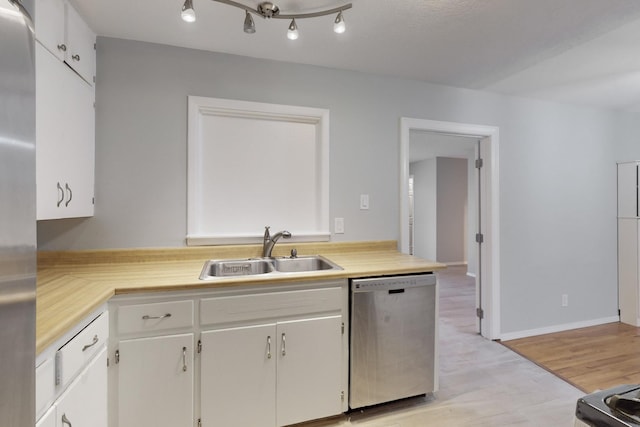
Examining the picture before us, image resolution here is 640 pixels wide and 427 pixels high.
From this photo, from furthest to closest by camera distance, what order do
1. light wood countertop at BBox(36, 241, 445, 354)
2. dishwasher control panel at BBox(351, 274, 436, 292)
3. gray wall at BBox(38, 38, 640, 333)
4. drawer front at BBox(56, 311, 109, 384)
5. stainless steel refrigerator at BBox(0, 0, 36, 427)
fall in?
gray wall at BBox(38, 38, 640, 333) → dishwasher control panel at BBox(351, 274, 436, 292) → light wood countertop at BBox(36, 241, 445, 354) → drawer front at BBox(56, 311, 109, 384) → stainless steel refrigerator at BBox(0, 0, 36, 427)

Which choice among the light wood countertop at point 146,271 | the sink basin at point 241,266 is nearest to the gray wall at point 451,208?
the light wood countertop at point 146,271

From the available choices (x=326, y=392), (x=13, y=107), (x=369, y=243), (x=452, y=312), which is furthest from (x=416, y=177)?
(x=13, y=107)

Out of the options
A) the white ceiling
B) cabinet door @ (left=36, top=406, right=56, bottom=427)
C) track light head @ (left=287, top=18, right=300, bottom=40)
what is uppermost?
the white ceiling

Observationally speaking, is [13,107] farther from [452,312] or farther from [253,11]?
[452,312]

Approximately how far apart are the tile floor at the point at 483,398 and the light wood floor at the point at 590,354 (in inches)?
6.2

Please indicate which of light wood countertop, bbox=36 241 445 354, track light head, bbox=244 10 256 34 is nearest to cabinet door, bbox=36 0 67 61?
track light head, bbox=244 10 256 34

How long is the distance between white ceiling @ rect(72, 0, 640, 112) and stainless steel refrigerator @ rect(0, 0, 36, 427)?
1.37 metres

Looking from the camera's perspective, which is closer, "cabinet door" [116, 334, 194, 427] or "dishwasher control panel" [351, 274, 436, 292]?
"cabinet door" [116, 334, 194, 427]

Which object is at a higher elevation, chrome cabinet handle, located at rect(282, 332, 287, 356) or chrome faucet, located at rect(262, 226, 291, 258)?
chrome faucet, located at rect(262, 226, 291, 258)

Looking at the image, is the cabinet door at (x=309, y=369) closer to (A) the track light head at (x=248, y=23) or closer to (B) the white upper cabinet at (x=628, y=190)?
(A) the track light head at (x=248, y=23)

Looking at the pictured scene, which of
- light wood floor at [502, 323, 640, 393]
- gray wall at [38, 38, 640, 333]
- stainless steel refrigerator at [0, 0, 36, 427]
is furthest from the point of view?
light wood floor at [502, 323, 640, 393]

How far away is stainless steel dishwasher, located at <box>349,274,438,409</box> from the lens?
6.07 feet

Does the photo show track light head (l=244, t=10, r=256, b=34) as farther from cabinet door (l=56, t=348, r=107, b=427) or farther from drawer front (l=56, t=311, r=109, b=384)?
cabinet door (l=56, t=348, r=107, b=427)

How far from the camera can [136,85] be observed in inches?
81.0
